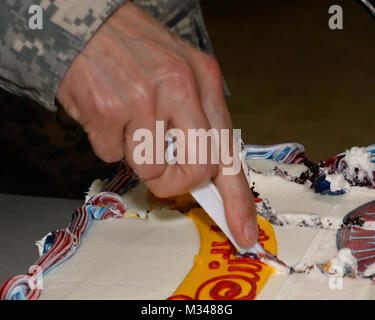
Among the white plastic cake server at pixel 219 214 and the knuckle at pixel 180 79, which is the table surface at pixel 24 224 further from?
the knuckle at pixel 180 79

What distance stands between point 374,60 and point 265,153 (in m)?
2.69

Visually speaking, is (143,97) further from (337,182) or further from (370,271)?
(337,182)

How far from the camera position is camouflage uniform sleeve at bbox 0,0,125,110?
89 centimetres

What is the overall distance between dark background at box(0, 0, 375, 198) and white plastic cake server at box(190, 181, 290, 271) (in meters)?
0.70

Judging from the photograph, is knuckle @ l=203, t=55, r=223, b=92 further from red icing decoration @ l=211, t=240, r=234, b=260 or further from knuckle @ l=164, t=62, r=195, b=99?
red icing decoration @ l=211, t=240, r=234, b=260

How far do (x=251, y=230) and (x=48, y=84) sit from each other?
1.26ft

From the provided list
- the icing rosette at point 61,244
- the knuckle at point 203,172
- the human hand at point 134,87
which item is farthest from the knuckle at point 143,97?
the icing rosette at point 61,244

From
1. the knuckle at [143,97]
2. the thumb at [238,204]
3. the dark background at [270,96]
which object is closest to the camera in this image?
the knuckle at [143,97]

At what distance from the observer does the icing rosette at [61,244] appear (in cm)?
112

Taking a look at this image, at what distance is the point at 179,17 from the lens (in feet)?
4.89

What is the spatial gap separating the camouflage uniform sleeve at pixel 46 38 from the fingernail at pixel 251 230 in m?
0.34

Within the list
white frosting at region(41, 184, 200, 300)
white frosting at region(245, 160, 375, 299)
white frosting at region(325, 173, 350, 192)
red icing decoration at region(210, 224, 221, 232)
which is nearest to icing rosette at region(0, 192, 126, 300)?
white frosting at region(41, 184, 200, 300)

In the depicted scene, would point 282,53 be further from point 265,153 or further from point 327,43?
point 265,153

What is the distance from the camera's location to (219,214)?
43.0 inches
